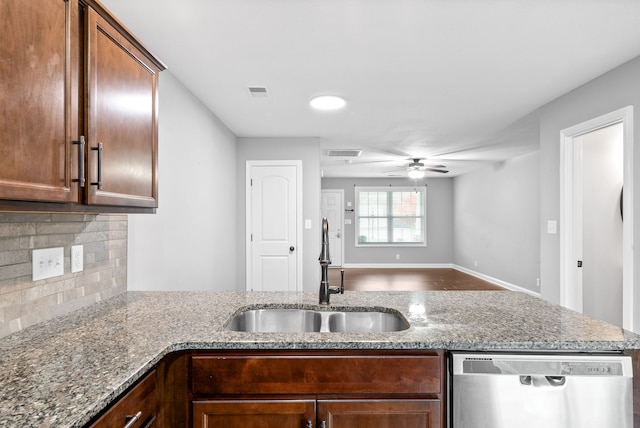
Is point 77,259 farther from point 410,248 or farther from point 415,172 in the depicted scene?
point 410,248

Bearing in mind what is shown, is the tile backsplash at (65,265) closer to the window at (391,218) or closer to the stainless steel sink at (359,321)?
the stainless steel sink at (359,321)

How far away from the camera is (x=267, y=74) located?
2699mm

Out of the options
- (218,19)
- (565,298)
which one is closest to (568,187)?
(565,298)

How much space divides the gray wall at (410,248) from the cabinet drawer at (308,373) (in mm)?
8008

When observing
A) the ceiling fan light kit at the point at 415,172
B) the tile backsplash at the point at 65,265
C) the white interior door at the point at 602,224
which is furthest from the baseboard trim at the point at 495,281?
the tile backsplash at the point at 65,265

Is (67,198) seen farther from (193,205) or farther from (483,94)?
(483,94)

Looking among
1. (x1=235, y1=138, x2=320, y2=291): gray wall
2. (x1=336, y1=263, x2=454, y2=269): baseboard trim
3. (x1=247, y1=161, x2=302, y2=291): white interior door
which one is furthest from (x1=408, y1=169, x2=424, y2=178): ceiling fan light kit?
(x1=336, y1=263, x2=454, y2=269): baseboard trim

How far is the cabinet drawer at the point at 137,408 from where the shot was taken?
35.1 inches

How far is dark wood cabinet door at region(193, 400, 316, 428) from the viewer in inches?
47.3

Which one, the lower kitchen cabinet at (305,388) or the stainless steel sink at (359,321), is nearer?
the lower kitchen cabinet at (305,388)

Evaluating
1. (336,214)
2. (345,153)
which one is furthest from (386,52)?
(336,214)

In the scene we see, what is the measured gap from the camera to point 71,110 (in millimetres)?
1118

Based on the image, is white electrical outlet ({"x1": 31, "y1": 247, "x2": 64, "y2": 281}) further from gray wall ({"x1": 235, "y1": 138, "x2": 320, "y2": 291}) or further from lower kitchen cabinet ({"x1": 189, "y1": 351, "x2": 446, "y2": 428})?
gray wall ({"x1": 235, "y1": 138, "x2": 320, "y2": 291})

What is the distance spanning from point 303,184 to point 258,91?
182 centimetres
